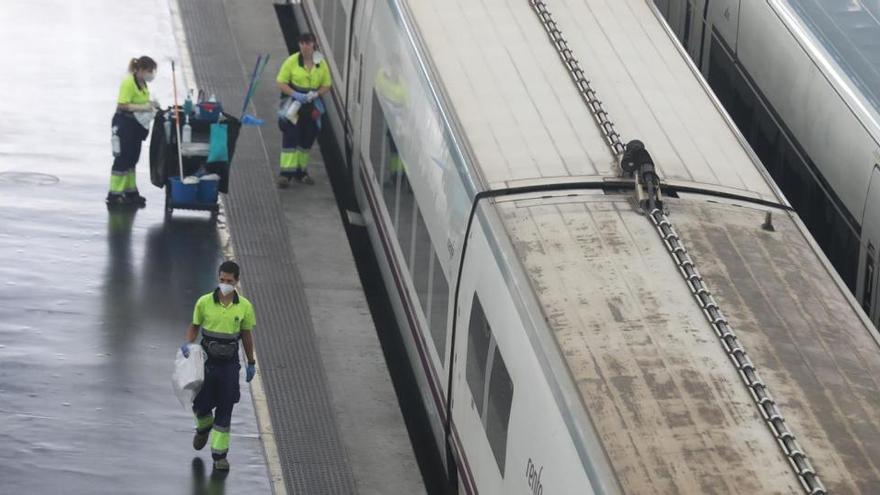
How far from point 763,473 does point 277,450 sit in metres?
5.15

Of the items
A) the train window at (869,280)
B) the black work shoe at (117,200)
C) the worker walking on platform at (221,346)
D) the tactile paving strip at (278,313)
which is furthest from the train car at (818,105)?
the black work shoe at (117,200)

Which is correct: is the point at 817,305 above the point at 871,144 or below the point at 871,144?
below

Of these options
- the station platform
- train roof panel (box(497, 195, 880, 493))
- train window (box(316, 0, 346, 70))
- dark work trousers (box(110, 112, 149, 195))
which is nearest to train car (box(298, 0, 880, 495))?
train roof panel (box(497, 195, 880, 493))

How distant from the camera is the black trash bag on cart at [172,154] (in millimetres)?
17422

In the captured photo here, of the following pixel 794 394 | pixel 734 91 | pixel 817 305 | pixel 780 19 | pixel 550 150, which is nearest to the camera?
pixel 794 394

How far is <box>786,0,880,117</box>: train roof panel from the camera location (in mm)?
14555

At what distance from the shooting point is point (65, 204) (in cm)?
1770

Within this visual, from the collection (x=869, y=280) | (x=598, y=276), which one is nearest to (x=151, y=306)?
(x=598, y=276)

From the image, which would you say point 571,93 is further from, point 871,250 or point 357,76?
point 357,76

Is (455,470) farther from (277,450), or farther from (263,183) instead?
(263,183)

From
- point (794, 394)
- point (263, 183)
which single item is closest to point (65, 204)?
point (263, 183)

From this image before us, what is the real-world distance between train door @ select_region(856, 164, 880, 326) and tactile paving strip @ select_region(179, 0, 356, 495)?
13.1 feet

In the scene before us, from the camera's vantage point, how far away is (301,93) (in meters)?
18.3

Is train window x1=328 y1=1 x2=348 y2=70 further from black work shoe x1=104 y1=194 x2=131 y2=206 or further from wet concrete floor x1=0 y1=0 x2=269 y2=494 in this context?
black work shoe x1=104 y1=194 x2=131 y2=206
